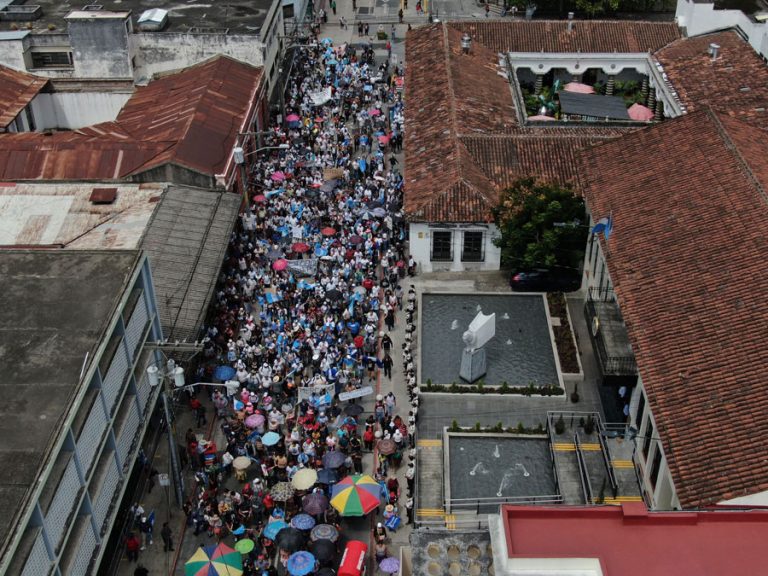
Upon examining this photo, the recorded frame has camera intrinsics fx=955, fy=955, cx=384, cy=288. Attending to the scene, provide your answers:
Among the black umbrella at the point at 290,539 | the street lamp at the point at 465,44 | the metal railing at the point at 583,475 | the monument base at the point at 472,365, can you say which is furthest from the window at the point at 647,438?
the street lamp at the point at 465,44

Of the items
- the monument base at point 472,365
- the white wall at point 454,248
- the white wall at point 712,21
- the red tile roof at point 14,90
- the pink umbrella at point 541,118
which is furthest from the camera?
the white wall at point 712,21

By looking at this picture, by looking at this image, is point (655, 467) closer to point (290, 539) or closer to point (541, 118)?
point (290, 539)

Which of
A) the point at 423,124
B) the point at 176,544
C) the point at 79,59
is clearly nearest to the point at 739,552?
the point at 176,544

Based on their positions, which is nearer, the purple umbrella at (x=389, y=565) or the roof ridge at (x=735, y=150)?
the purple umbrella at (x=389, y=565)

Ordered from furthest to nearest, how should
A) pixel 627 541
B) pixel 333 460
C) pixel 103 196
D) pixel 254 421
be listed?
pixel 103 196
pixel 254 421
pixel 333 460
pixel 627 541

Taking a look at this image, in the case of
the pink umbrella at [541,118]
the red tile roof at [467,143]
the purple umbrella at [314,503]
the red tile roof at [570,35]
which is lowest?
→ the purple umbrella at [314,503]

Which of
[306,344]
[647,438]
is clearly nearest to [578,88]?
[306,344]

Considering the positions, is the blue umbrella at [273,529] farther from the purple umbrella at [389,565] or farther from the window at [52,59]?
the window at [52,59]
